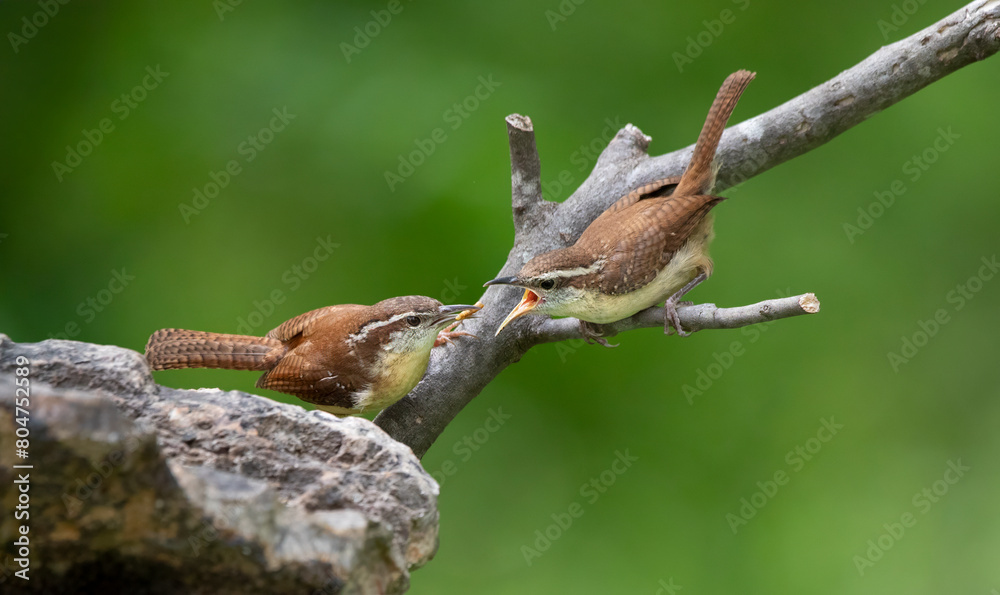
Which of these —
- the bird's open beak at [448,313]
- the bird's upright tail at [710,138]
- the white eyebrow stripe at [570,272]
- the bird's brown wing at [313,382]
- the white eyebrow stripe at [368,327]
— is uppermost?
the bird's upright tail at [710,138]

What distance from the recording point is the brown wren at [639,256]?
9.59 ft

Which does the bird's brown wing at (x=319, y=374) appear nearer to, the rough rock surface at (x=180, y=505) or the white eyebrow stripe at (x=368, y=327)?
the white eyebrow stripe at (x=368, y=327)

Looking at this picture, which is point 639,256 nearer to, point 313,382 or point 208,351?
point 313,382

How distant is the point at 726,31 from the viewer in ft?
16.3

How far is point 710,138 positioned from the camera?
3135 millimetres

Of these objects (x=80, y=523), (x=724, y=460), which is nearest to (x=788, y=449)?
(x=724, y=460)

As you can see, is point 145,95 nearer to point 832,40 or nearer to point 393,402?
point 393,402

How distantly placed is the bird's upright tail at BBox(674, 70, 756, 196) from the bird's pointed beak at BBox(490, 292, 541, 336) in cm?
78

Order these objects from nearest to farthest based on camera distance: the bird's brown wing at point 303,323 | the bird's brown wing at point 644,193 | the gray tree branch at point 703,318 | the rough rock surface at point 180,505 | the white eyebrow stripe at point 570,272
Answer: the rough rock surface at point 180,505, the gray tree branch at point 703,318, the white eyebrow stripe at point 570,272, the bird's brown wing at point 303,323, the bird's brown wing at point 644,193

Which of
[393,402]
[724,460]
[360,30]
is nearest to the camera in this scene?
[393,402]

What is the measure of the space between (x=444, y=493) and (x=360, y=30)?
295cm

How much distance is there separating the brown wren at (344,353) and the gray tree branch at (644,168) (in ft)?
0.38

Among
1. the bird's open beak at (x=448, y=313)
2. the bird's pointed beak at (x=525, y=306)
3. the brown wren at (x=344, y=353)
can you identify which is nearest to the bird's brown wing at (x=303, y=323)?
the brown wren at (x=344, y=353)

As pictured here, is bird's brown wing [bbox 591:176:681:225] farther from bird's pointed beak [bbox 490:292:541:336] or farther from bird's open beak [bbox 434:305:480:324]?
bird's open beak [bbox 434:305:480:324]
